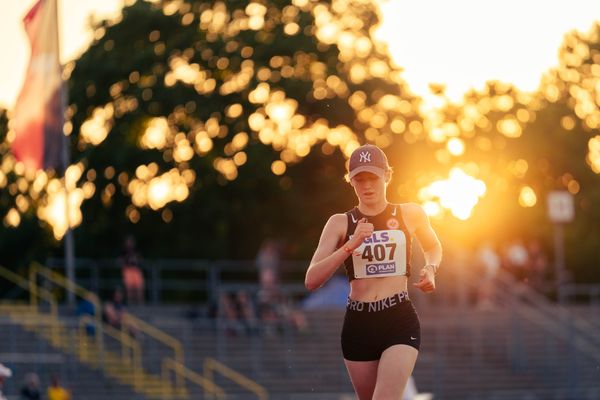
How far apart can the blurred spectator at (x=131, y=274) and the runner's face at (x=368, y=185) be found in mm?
24206

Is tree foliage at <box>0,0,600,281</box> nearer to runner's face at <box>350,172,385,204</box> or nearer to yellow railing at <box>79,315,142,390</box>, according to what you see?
yellow railing at <box>79,315,142,390</box>

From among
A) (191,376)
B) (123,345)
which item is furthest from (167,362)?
(123,345)

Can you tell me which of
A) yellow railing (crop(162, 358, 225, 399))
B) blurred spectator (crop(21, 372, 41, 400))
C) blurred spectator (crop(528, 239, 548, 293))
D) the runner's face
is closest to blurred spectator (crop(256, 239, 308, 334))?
yellow railing (crop(162, 358, 225, 399))

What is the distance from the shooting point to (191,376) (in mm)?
32031

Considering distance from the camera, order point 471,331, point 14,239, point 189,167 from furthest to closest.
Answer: point 14,239 < point 189,167 < point 471,331

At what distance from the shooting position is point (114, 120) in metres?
43.3

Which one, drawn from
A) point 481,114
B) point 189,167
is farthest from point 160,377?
point 481,114

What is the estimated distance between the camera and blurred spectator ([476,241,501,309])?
1512 inches

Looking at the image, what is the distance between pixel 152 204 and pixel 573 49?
1619 cm

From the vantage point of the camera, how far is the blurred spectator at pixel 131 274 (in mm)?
34500

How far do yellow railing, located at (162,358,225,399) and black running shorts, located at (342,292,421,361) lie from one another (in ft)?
67.9

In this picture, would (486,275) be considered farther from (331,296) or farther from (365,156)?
(365,156)

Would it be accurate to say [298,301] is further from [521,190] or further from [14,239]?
[14,239]

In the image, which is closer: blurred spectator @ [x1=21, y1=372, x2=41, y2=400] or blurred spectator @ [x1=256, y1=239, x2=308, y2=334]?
blurred spectator @ [x1=21, y1=372, x2=41, y2=400]
